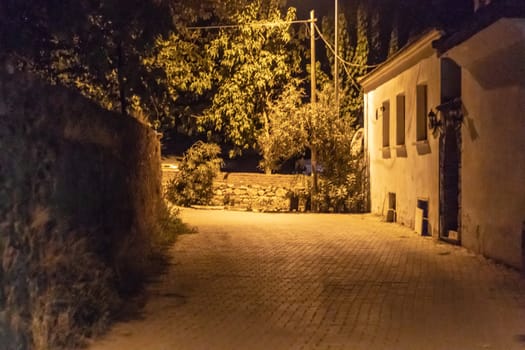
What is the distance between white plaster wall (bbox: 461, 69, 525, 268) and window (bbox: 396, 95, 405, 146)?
18.0 ft

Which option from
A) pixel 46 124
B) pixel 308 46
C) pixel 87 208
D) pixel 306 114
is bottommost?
pixel 87 208

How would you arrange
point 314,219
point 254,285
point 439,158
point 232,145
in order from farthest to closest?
1. point 232,145
2. point 314,219
3. point 439,158
4. point 254,285

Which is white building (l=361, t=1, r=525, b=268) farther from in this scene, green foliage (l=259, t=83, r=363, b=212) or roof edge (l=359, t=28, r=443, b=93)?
green foliage (l=259, t=83, r=363, b=212)

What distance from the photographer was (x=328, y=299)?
8.84 meters

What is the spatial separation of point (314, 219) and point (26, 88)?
14.3 meters

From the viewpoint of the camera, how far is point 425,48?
15492 millimetres

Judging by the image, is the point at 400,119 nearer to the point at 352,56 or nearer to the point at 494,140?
the point at 494,140

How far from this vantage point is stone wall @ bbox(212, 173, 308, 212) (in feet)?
85.1

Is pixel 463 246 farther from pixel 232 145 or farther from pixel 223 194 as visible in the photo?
pixel 232 145

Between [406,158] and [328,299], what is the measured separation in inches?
377

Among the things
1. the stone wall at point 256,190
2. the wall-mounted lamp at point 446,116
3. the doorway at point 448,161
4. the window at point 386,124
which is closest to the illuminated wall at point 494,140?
the wall-mounted lamp at point 446,116

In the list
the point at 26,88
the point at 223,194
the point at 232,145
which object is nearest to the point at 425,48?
the point at 26,88

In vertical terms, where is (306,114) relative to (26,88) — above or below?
above

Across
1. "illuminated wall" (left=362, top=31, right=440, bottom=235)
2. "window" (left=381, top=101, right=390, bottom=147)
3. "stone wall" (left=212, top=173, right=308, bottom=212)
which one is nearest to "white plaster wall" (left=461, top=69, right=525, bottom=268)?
"illuminated wall" (left=362, top=31, right=440, bottom=235)
